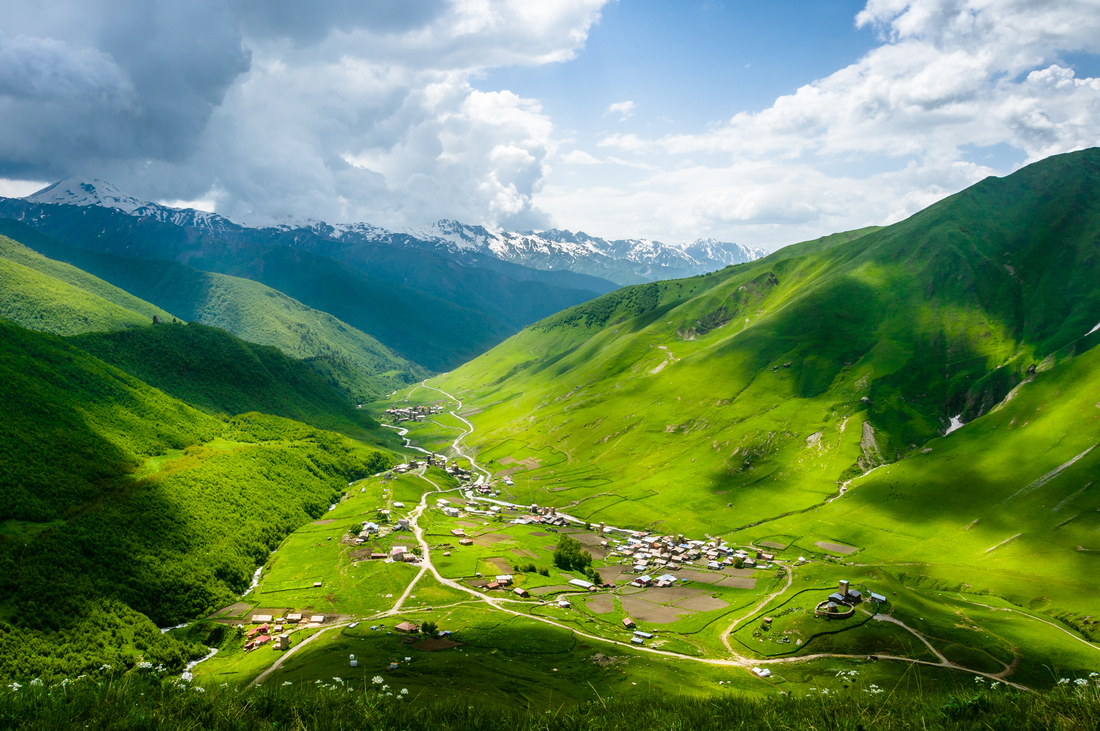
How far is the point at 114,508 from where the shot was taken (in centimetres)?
10756

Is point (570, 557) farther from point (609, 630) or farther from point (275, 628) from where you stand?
point (275, 628)

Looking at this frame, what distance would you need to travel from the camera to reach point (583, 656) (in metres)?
77.1

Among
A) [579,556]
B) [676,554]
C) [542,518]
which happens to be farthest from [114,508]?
[676,554]

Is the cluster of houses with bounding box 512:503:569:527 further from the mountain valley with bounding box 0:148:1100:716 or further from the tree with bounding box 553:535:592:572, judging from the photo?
the tree with bounding box 553:535:592:572

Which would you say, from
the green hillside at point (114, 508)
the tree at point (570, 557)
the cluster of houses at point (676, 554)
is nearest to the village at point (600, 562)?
the cluster of houses at point (676, 554)

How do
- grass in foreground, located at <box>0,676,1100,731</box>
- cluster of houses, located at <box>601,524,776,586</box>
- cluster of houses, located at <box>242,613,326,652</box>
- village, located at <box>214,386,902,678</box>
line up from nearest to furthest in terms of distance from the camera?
1. grass in foreground, located at <box>0,676,1100,731</box>
2. cluster of houses, located at <box>242,613,326,652</box>
3. village, located at <box>214,386,902,678</box>
4. cluster of houses, located at <box>601,524,776,586</box>

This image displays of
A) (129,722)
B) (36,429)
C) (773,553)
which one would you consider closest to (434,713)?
(129,722)

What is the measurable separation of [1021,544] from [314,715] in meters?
161

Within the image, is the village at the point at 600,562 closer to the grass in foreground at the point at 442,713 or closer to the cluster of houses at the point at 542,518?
the cluster of houses at the point at 542,518

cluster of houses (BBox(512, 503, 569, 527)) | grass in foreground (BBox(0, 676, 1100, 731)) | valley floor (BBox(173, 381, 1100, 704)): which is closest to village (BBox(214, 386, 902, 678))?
cluster of houses (BBox(512, 503, 569, 527))

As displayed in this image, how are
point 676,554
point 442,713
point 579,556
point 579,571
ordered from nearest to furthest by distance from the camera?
point 442,713
point 579,571
point 579,556
point 676,554

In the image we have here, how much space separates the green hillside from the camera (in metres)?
79.8

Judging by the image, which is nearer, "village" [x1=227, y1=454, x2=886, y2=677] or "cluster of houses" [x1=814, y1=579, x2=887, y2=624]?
"cluster of houses" [x1=814, y1=579, x2=887, y2=624]

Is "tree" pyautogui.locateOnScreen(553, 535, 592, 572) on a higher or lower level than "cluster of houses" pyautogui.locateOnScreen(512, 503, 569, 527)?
higher
